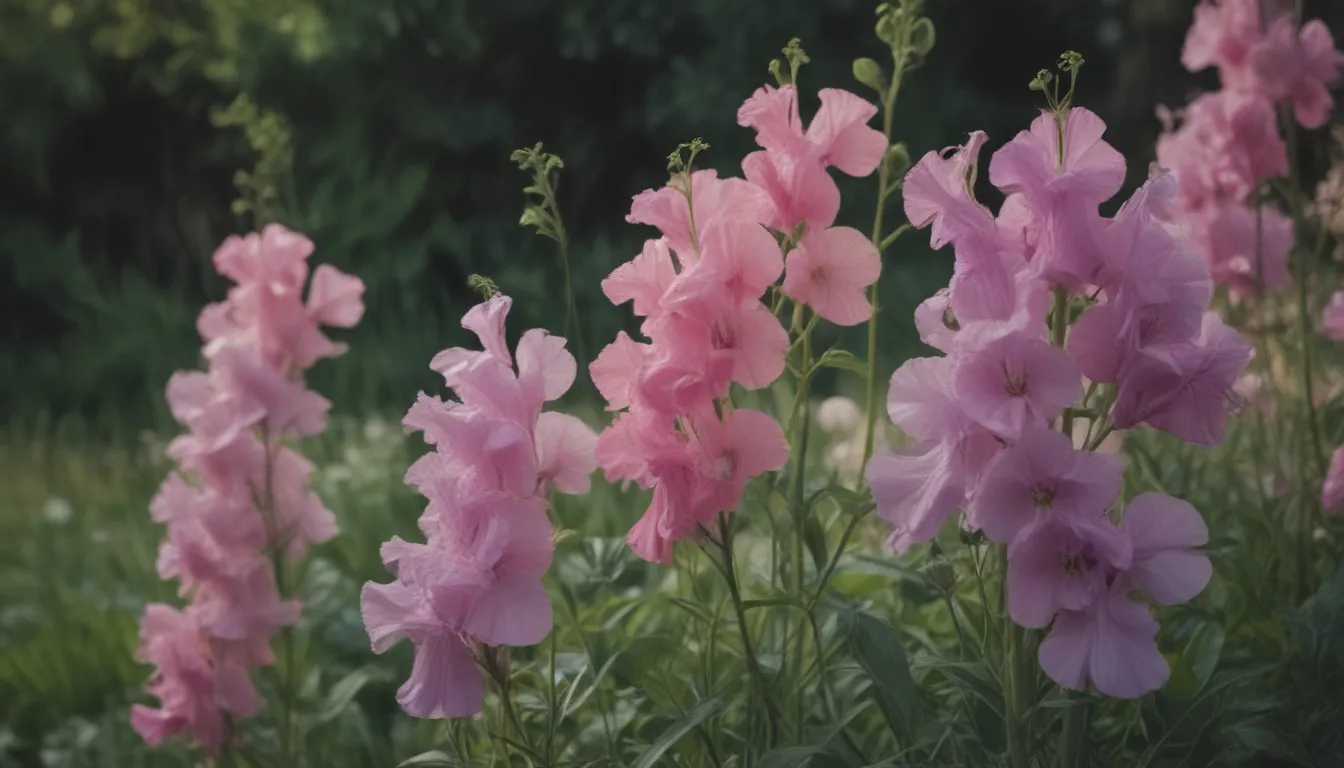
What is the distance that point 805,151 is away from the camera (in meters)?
1.23

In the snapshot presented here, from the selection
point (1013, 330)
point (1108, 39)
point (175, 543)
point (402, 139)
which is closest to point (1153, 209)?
point (1013, 330)

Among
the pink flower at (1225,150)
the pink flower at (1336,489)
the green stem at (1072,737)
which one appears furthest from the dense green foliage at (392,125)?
the green stem at (1072,737)

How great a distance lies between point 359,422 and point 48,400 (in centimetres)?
176

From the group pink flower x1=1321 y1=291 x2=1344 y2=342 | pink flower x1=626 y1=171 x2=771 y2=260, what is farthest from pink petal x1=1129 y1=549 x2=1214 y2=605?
pink flower x1=1321 y1=291 x2=1344 y2=342

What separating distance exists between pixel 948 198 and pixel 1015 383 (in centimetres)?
15

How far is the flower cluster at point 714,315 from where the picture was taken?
3.71 ft

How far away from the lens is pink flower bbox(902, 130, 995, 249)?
1019 millimetres

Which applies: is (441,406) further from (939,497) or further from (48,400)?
(48,400)

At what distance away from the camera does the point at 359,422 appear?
4238 millimetres

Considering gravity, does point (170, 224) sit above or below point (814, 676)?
above

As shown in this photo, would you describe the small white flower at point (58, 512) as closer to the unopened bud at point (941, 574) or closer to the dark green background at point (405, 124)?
the dark green background at point (405, 124)

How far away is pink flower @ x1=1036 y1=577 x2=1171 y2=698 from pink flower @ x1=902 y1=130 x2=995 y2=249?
28 centimetres

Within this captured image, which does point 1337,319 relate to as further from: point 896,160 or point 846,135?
point 846,135

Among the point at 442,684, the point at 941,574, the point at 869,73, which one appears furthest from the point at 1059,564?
the point at 869,73
